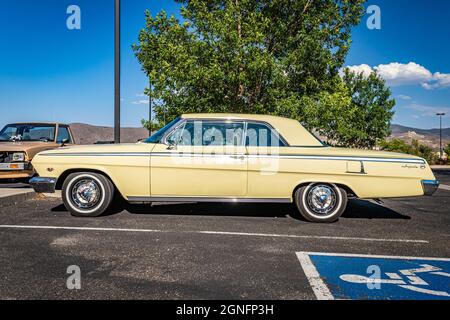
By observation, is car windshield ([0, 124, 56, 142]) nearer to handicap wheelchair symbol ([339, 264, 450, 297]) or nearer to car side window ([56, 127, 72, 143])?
car side window ([56, 127, 72, 143])

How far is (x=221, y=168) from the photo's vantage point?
17.3ft

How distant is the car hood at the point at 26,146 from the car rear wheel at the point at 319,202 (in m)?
6.72

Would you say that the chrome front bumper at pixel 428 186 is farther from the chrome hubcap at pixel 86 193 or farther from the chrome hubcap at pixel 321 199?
the chrome hubcap at pixel 86 193

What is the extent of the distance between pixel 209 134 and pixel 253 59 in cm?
563

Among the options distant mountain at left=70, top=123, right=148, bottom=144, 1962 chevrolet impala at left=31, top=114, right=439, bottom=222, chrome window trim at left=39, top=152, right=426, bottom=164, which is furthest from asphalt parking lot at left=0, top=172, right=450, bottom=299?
distant mountain at left=70, top=123, right=148, bottom=144

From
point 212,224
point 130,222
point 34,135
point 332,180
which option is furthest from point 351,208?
point 34,135

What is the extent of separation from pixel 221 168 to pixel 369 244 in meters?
2.27

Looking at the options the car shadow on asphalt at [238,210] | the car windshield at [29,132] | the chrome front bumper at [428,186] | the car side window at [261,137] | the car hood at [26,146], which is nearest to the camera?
the chrome front bumper at [428,186]

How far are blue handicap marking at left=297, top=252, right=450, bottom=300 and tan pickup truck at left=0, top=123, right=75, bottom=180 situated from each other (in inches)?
292

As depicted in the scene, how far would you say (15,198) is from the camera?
6.66 m

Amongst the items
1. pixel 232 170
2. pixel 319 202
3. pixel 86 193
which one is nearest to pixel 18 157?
pixel 86 193

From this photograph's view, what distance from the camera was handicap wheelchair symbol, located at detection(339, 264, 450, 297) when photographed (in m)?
2.74

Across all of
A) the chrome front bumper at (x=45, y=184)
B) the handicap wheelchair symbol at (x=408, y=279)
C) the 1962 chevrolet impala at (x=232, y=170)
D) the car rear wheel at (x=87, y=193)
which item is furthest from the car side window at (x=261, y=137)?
the chrome front bumper at (x=45, y=184)

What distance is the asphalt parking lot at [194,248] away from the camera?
2721 mm
